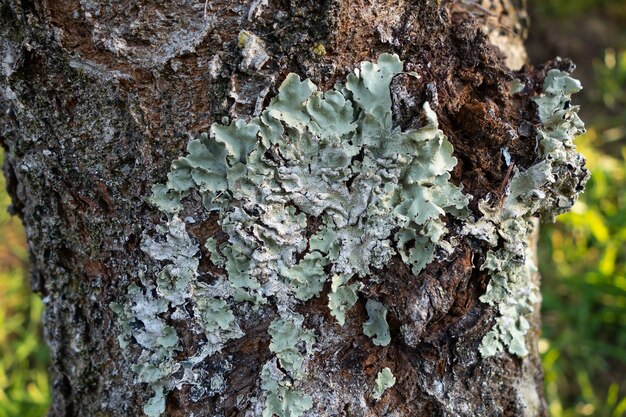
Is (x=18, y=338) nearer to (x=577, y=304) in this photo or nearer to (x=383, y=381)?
(x=383, y=381)

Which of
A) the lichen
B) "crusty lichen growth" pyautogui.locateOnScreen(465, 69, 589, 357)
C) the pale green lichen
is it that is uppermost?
"crusty lichen growth" pyautogui.locateOnScreen(465, 69, 589, 357)

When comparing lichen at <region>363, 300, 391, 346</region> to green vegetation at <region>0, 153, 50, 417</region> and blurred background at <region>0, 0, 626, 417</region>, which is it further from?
green vegetation at <region>0, 153, 50, 417</region>

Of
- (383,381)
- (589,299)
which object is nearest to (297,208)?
(383,381)

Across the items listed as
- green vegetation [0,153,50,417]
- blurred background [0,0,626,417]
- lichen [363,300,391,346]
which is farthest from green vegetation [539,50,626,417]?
green vegetation [0,153,50,417]

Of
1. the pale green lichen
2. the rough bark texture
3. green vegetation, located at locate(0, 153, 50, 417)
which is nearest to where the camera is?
the rough bark texture

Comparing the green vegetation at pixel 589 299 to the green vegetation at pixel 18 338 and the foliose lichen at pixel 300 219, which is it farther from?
the green vegetation at pixel 18 338

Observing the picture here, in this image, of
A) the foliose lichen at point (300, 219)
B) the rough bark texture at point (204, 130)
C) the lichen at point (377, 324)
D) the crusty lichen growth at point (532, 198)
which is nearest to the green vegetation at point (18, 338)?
the rough bark texture at point (204, 130)
